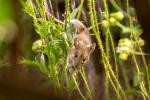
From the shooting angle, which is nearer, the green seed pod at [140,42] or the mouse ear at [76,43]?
the mouse ear at [76,43]

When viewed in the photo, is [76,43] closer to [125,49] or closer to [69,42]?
[69,42]

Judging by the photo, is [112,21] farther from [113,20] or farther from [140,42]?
[140,42]

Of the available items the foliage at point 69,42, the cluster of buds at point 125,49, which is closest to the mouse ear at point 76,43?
the foliage at point 69,42

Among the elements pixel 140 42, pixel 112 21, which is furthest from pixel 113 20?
pixel 140 42

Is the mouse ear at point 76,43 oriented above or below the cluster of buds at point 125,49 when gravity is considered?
above

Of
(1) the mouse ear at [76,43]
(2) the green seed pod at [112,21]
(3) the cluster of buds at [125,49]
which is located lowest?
(3) the cluster of buds at [125,49]

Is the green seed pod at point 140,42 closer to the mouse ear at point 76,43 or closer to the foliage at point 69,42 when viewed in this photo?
the foliage at point 69,42

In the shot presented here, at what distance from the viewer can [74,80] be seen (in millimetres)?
870

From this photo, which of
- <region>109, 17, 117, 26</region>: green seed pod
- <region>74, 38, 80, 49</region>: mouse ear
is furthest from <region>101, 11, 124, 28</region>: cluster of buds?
<region>74, 38, 80, 49</region>: mouse ear

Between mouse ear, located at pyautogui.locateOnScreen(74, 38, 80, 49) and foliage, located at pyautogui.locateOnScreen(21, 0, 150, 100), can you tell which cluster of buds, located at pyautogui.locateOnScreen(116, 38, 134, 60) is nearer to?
foliage, located at pyautogui.locateOnScreen(21, 0, 150, 100)

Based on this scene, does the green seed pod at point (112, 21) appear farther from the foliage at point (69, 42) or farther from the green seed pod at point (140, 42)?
the green seed pod at point (140, 42)

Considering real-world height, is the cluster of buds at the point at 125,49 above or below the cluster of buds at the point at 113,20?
below

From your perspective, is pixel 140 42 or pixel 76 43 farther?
pixel 140 42

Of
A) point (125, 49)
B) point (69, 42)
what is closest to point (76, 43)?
point (69, 42)
